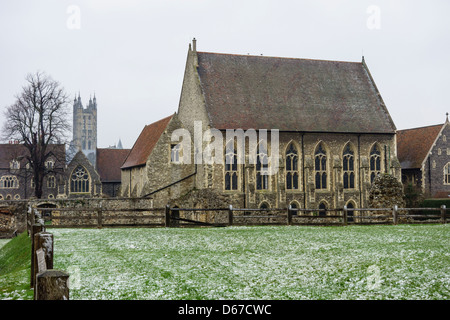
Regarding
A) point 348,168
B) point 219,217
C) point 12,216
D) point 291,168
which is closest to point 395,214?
point 219,217

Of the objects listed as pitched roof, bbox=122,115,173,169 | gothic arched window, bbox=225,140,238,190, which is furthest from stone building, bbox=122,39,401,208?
pitched roof, bbox=122,115,173,169

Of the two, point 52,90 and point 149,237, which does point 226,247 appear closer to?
point 149,237

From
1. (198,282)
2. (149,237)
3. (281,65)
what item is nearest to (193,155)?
(281,65)

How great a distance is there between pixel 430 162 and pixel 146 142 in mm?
25557

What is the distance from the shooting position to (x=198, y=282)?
36.0ft

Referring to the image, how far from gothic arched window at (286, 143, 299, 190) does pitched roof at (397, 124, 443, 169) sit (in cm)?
1368

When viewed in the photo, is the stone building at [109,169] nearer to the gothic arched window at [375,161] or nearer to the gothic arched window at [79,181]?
the gothic arched window at [79,181]

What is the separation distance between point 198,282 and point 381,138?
32.5m

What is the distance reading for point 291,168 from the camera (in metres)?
38.6

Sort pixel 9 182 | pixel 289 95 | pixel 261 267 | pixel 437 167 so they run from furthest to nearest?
pixel 9 182 → pixel 437 167 → pixel 289 95 → pixel 261 267

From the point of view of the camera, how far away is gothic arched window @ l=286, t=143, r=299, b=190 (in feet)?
127

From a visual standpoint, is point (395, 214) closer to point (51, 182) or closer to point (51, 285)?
point (51, 285)

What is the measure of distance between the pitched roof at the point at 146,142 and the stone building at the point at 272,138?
419mm

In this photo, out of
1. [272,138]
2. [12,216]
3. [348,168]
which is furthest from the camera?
[348,168]
